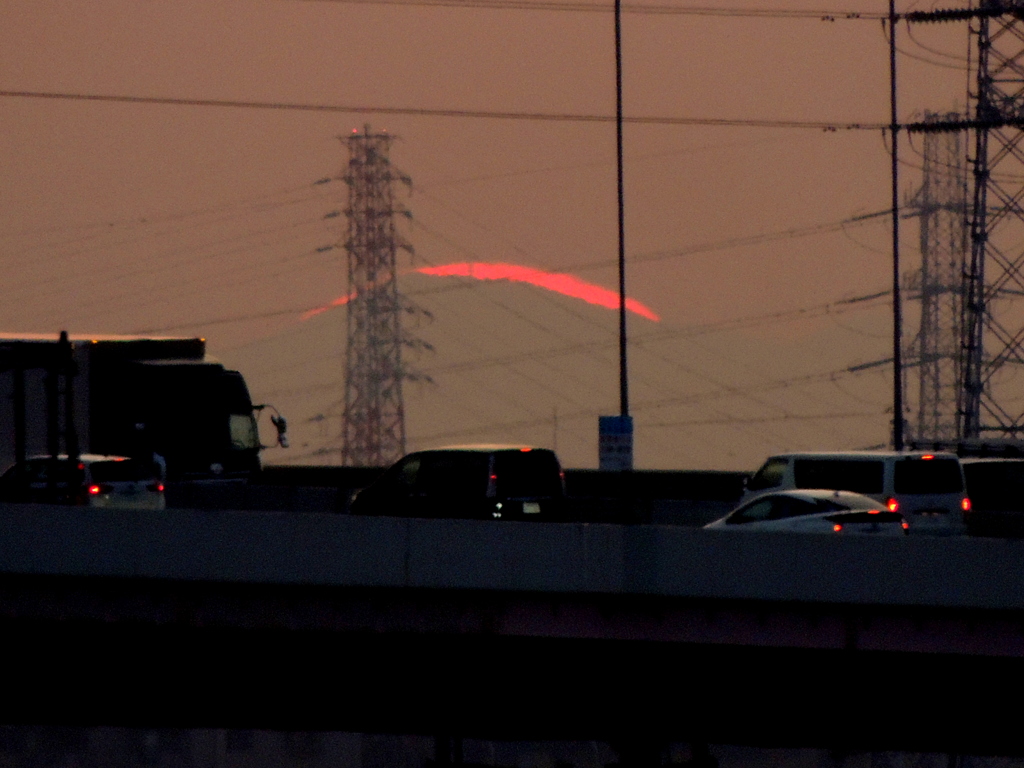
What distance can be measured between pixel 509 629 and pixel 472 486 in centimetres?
570

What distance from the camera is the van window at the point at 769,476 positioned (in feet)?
95.9

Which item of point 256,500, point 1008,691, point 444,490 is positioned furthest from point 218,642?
point 256,500

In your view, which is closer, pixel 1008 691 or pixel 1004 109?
pixel 1008 691

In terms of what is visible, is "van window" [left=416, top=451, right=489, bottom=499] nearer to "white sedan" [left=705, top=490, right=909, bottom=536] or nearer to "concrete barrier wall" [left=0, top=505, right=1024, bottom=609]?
"white sedan" [left=705, top=490, right=909, bottom=536]

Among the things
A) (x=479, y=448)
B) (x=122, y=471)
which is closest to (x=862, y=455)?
(x=479, y=448)

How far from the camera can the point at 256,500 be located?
141 ft

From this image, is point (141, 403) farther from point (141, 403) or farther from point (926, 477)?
point (926, 477)

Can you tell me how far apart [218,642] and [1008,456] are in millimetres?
26096

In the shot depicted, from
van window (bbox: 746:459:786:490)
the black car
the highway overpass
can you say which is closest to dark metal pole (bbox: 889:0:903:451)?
the black car

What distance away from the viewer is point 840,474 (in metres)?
28.8

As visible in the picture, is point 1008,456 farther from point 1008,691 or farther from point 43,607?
point 43,607

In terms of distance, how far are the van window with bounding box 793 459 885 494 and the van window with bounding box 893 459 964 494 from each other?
12.1 inches

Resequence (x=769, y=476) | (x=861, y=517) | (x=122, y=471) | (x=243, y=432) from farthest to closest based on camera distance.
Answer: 1. (x=243, y=432)
2. (x=122, y=471)
3. (x=769, y=476)
4. (x=861, y=517)

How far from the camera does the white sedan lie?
25391mm
